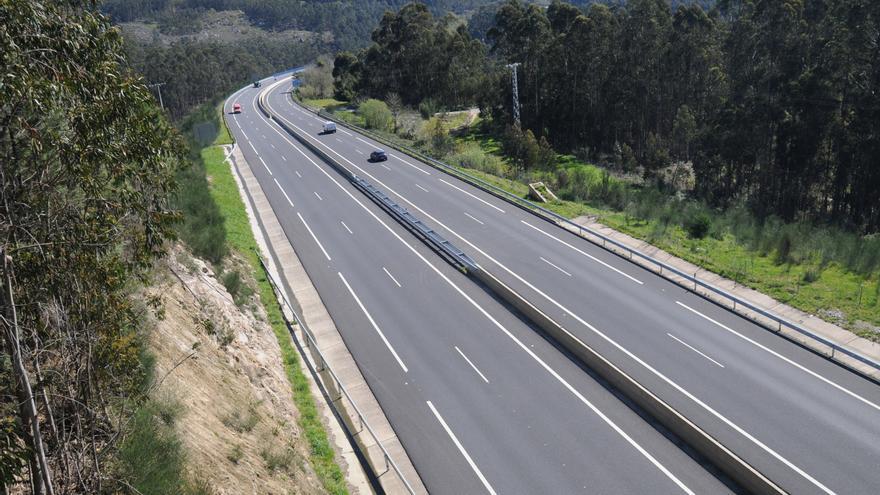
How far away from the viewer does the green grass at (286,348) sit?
1544 centimetres

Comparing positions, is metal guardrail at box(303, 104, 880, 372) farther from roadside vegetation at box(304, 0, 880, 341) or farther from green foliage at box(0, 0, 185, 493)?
green foliage at box(0, 0, 185, 493)

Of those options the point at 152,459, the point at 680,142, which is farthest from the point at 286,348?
the point at 680,142

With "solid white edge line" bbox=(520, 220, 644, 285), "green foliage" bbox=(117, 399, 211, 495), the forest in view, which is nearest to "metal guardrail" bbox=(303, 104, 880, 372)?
"solid white edge line" bbox=(520, 220, 644, 285)

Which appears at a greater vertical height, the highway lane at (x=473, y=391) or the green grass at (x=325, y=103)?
the green grass at (x=325, y=103)

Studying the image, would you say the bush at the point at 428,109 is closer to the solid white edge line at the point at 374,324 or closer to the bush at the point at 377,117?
the bush at the point at 377,117

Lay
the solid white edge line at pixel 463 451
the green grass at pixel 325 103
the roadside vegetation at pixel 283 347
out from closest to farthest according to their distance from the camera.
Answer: the solid white edge line at pixel 463 451
the roadside vegetation at pixel 283 347
the green grass at pixel 325 103

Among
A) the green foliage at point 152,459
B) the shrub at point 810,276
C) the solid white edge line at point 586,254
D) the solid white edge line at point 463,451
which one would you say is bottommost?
the solid white edge line at point 463,451

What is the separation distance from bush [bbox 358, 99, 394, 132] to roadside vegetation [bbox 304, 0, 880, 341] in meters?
0.22

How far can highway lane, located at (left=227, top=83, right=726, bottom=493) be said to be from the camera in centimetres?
1518

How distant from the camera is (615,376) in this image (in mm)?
18312

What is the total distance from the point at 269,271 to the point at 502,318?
1117 cm

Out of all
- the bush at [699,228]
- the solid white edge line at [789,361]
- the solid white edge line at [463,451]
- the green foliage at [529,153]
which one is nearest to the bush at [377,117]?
the green foliage at [529,153]

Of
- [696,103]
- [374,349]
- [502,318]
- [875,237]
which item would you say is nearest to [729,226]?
[875,237]

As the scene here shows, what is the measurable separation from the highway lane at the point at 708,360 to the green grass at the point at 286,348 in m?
9.66
